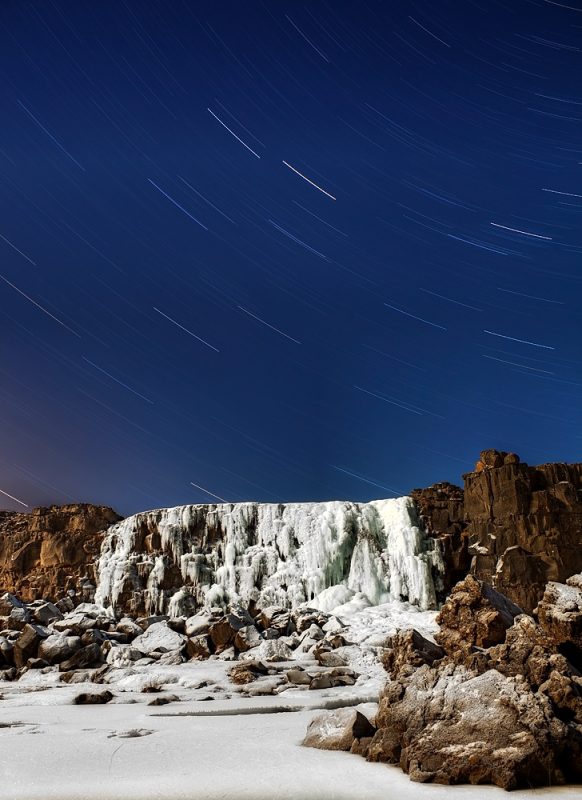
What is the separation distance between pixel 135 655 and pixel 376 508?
1631 centimetres

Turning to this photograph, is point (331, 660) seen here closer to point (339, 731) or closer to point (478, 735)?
point (339, 731)

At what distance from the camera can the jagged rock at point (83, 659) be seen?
1758 cm

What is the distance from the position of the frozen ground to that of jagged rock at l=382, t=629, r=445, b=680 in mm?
1272

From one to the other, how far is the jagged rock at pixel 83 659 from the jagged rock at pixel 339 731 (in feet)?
39.5

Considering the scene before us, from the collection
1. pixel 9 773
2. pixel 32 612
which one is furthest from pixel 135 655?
pixel 9 773

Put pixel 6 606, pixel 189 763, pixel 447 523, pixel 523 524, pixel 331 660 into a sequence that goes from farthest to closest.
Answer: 1. pixel 447 523
2. pixel 523 524
3. pixel 6 606
4. pixel 331 660
5. pixel 189 763

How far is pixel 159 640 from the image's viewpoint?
19.9 m

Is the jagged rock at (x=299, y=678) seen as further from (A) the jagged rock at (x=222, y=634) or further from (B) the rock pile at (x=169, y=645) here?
(A) the jagged rock at (x=222, y=634)

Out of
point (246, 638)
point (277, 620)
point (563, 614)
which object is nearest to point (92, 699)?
point (246, 638)

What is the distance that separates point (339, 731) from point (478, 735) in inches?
80.9

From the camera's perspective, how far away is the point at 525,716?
19.6 feet

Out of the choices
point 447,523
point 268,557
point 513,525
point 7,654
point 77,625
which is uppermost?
point 447,523

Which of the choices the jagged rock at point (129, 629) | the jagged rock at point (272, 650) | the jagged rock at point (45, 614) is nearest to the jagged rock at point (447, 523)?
the jagged rock at point (272, 650)

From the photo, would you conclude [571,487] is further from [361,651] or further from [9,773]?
[9,773]
